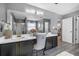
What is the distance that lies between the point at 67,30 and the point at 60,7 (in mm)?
602

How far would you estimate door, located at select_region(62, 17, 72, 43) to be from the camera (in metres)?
2.00

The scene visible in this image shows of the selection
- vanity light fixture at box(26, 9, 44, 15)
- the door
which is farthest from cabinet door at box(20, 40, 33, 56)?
the door

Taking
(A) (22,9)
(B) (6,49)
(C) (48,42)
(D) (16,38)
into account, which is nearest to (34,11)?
(A) (22,9)

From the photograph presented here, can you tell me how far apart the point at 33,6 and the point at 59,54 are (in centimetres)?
130

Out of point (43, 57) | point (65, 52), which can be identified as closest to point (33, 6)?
point (43, 57)

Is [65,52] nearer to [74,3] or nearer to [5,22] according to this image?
[74,3]

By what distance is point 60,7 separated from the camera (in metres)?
1.90

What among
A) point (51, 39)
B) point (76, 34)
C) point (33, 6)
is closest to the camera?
point (33, 6)

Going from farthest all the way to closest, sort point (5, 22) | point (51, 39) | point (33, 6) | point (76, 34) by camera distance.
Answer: point (51, 39)
point (76, 34)
point (33, 6)
point (5, 22)

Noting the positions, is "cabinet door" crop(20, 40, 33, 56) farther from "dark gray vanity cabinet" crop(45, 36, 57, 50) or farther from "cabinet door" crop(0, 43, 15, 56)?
"dark gray vanity cabinet" crop(45, 36, 57, 50)

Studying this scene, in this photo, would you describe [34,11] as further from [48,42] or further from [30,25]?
[48,42]

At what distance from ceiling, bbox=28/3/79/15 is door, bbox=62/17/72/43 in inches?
8.9

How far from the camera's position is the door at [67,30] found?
6.57ft

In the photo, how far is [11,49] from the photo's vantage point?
5.68 feet
